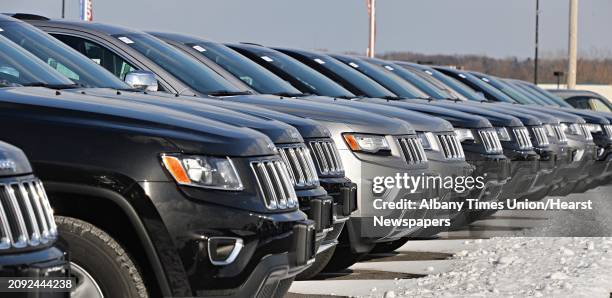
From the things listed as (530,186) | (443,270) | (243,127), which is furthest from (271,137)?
(530,186)

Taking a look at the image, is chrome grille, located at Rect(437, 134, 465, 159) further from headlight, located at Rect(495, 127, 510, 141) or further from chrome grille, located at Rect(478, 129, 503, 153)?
headlight, located at Rect(495, 127, 510, 141)

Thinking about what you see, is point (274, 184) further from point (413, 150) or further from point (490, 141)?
point (490, 141)

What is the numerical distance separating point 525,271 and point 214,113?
156 inches

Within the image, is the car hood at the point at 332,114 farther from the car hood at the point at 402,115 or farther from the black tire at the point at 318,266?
the black tire at the point at 318,266

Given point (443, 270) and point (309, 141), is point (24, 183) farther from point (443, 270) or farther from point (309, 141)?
point (443, 270)

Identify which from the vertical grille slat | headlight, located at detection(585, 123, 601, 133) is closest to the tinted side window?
the vertical grille slat

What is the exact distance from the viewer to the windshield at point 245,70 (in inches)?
435

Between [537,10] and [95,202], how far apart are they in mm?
67363

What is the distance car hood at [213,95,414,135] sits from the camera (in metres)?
9.59

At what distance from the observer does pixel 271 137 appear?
7387mm

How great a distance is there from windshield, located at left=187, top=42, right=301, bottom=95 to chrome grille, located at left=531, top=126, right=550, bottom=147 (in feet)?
16.9

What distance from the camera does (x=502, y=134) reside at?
Answer: 14.4 meters

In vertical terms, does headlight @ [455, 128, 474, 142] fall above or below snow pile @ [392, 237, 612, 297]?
above

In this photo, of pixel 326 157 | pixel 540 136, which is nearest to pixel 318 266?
pixel 326 157
